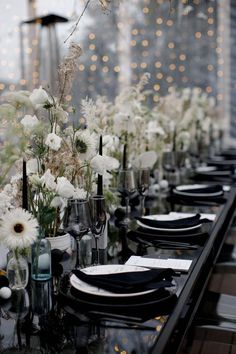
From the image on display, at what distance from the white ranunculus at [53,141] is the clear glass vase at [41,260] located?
0.29 meters

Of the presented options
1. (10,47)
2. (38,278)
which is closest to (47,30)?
(10,47)

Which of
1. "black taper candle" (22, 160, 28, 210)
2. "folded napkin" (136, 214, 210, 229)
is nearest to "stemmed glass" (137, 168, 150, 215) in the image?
"folded napkin" (136, 214, 210, 229)

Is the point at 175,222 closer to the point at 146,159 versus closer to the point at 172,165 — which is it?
the point at 146,159

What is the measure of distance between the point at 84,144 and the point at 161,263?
441 mm

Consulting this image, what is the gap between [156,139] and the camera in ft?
9.84

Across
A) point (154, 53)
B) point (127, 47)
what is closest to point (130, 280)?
point (127, 47)

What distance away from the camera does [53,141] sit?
157 cm

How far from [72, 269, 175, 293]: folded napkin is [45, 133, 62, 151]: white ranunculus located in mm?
397

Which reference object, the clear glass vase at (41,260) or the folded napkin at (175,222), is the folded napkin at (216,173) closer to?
the folded napkin at (175,222)

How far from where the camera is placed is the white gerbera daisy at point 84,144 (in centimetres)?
166

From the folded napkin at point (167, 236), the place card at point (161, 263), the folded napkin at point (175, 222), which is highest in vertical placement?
the folded napkin at point (175, 222)

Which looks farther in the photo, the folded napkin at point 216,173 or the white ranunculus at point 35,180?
the folded napkin at point 216,173

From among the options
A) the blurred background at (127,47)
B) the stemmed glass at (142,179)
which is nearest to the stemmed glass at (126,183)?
the stemmed glass at (142,179)

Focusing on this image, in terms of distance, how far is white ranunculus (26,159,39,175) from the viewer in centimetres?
163
